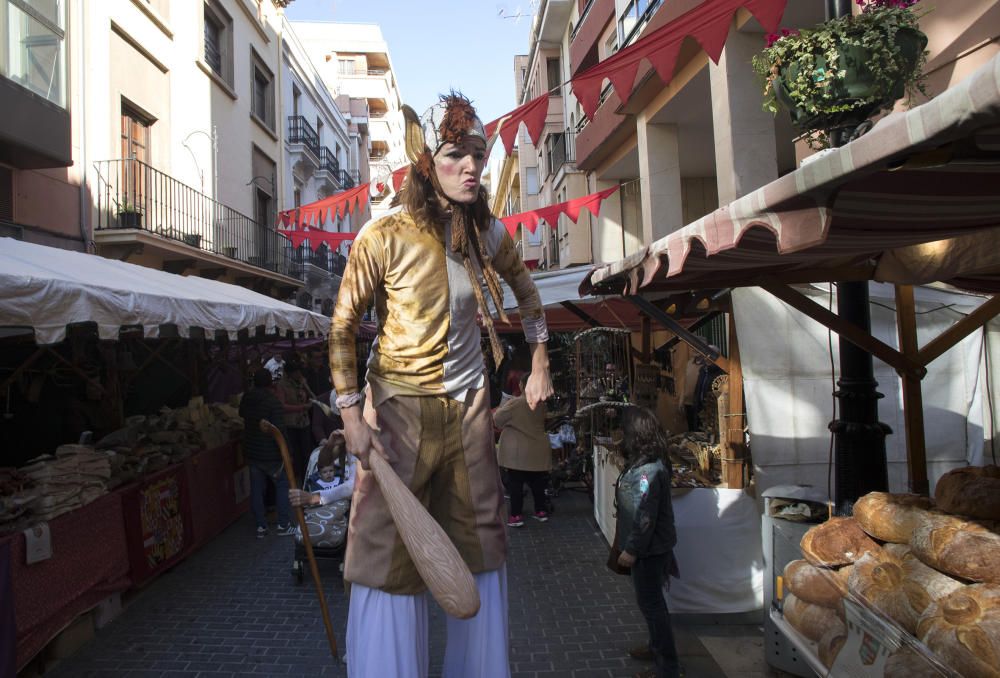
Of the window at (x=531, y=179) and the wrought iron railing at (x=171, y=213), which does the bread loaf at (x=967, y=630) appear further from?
the window at (x=531, y=179)

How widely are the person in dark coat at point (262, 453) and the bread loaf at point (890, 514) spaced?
5.85m

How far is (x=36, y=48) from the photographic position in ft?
31.3

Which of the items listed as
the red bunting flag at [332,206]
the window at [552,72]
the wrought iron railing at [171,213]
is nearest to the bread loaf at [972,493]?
the red bunting flag at [332,206]

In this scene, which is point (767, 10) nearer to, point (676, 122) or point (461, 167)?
point (461, 167)

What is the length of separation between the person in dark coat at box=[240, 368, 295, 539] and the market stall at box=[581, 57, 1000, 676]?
13.6 ft

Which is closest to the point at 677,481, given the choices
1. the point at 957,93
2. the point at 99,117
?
the point at 957,93

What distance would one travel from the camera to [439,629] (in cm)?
476

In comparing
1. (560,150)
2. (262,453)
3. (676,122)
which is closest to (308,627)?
(262,453)

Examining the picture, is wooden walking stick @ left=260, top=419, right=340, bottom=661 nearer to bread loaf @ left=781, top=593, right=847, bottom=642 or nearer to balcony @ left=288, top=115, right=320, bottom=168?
bread loaf @ left=781, top=593, right=847, bottom=642

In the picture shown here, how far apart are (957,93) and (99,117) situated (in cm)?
1331

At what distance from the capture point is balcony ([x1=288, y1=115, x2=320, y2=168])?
22.5 metres

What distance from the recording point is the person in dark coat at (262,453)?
7176 mm

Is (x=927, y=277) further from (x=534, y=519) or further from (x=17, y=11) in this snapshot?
(x=17, y=11)

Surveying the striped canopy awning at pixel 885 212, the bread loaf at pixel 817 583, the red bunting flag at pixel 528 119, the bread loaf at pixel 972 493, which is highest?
the red bunting flag at pixel 528 119
